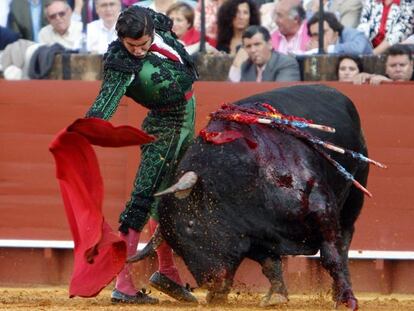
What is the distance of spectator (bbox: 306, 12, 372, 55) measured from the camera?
31.0 ft

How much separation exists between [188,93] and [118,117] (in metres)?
2.71

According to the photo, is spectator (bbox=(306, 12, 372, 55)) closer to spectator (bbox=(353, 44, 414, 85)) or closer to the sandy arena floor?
spectator (bbox=(353, 44, 414, 85))

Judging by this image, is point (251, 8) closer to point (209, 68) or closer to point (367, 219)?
point (209, 68)

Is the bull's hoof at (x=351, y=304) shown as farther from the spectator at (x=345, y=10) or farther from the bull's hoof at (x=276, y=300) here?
the spectator at (x=345, y=10)

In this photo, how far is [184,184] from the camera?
6355mm

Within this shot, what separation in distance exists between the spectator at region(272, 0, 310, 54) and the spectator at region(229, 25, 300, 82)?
12 centimetres

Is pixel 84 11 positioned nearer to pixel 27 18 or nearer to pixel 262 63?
pixel 27 18

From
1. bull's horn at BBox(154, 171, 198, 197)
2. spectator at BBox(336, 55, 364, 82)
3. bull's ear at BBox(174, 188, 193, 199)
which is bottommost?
bull's ear at BBox(174, 188, 193, 199)

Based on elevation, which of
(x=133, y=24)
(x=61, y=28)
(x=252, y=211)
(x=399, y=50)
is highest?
(x=133, y=24)

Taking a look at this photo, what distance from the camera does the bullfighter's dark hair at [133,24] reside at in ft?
21.7

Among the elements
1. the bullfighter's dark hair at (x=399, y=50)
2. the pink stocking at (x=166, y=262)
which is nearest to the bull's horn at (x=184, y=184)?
the pink stocking at (x=166, y=262)

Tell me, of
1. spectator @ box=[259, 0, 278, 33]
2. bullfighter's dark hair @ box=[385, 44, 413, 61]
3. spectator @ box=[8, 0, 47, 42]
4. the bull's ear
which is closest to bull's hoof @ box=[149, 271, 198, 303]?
the bull's ear

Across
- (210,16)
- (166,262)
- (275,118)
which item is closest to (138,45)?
(275,118)

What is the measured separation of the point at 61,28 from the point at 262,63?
150 cm
